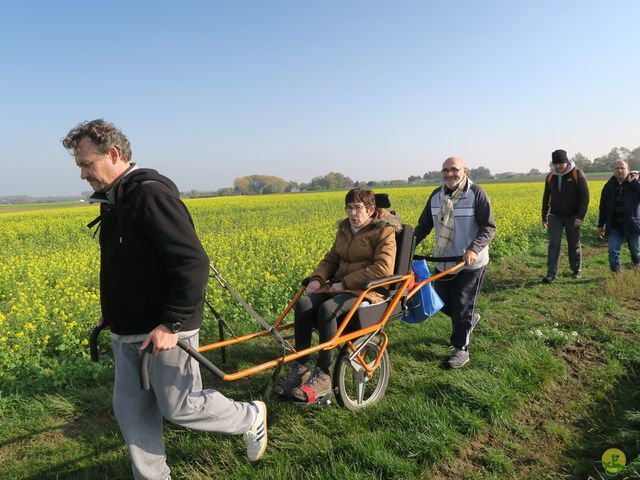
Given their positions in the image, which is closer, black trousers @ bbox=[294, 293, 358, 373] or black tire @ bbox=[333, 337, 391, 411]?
black trousers @ bbox=[294, 293, 358, 373]

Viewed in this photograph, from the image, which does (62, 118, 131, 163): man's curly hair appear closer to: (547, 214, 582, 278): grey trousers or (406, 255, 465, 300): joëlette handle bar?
(406, 255, 465, 300): joëlette handle bar

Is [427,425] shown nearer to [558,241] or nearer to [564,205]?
[558,241]

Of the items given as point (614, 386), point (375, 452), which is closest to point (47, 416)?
point (375, 452)

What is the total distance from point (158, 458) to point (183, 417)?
0.39 metres

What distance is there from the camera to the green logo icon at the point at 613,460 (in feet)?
8.76

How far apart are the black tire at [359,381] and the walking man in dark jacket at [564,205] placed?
532 centimetres

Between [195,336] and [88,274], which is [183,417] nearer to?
[195,336]

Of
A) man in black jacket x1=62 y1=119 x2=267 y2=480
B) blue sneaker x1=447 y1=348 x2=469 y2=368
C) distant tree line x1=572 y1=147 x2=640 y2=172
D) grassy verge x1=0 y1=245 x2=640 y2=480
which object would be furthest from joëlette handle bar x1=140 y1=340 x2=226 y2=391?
distant tree line x1=572 y1=147 x2=640 y2=172

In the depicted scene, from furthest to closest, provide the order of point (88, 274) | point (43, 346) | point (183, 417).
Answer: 1. point (88, 274)
2. point (43, 346)
3. point (183, 417)

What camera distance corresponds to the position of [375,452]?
9.68 ft

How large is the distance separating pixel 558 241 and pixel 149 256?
7.82m

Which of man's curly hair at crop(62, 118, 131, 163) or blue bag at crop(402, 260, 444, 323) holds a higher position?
man's curly hair at crop(62, 118, 131, 163)

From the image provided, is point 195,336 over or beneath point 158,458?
over

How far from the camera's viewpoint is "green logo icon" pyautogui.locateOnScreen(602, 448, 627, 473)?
2671 mm
